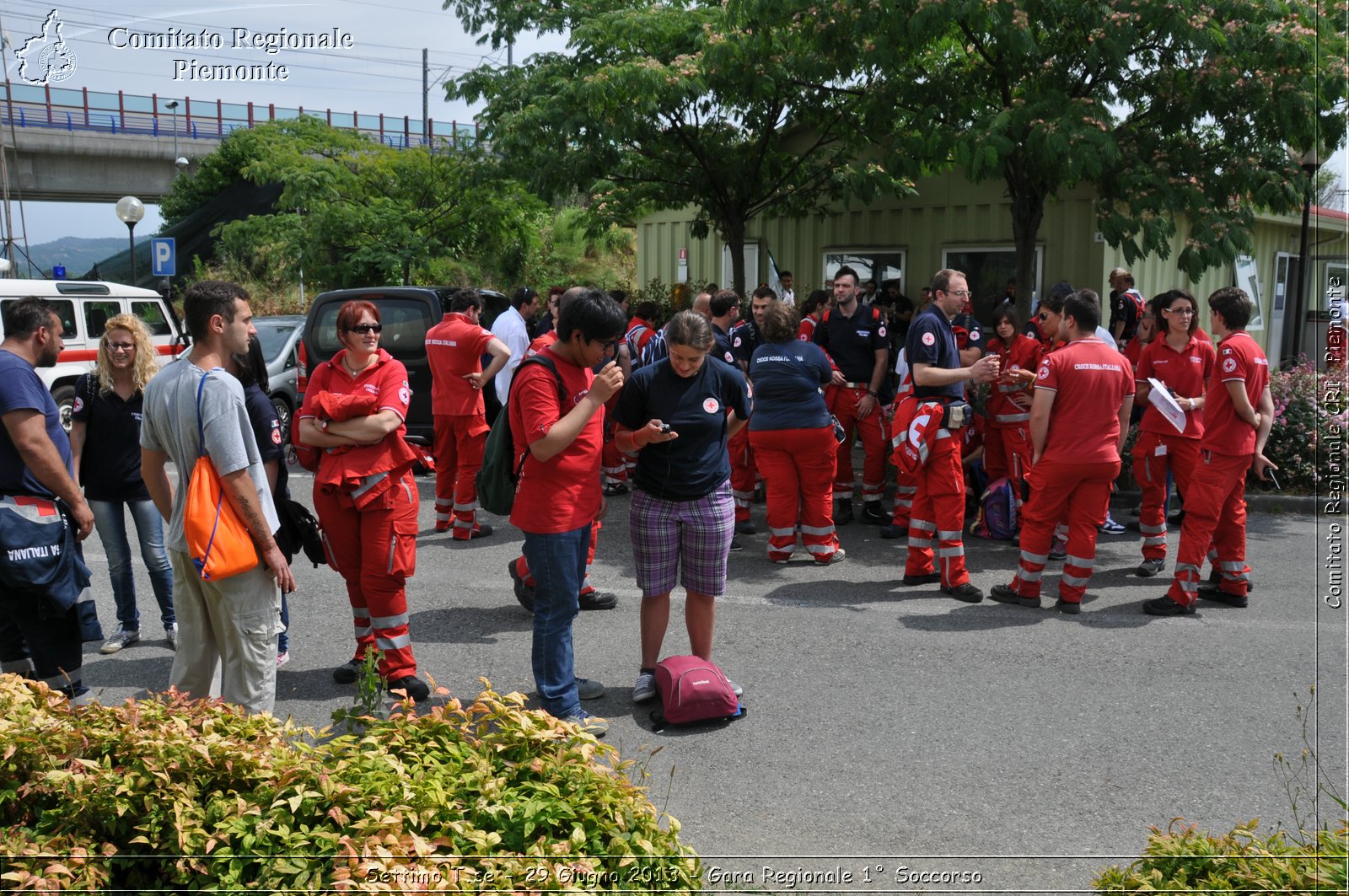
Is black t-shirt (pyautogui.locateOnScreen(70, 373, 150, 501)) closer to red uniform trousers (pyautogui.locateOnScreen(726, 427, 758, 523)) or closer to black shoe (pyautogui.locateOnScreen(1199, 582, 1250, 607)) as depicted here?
red uniform trousers (pyautogui.locateOnScreen(726, 427, 758, 523))

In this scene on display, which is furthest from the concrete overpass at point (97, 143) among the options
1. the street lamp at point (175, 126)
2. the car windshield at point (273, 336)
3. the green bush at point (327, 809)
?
the green bush at point (327, 809)

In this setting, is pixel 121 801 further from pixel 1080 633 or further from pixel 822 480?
pixel 822 480

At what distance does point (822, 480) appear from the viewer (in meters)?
7.82

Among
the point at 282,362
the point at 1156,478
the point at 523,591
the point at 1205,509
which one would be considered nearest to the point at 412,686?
the point at 523,591

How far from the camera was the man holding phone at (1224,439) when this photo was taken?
6508mm

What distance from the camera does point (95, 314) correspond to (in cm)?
1482

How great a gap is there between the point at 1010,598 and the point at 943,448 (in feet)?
3.54

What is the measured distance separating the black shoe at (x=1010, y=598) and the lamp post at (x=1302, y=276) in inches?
196

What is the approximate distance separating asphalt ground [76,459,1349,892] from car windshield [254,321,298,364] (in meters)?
6.59

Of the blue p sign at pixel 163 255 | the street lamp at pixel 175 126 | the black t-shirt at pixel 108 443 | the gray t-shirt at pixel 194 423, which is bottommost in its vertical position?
the black t-shirt at pixel 108 443

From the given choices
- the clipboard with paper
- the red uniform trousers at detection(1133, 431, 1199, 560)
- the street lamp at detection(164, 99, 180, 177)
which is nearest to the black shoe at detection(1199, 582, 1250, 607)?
the red uniform trousers at detection(1133, 431, 1199, 560)

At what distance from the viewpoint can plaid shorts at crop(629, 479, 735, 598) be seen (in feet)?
16.5

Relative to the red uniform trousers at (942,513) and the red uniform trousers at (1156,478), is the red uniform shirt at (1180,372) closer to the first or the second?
the red uniform trousers at (1156,478)

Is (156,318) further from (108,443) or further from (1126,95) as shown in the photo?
(1126,95)
